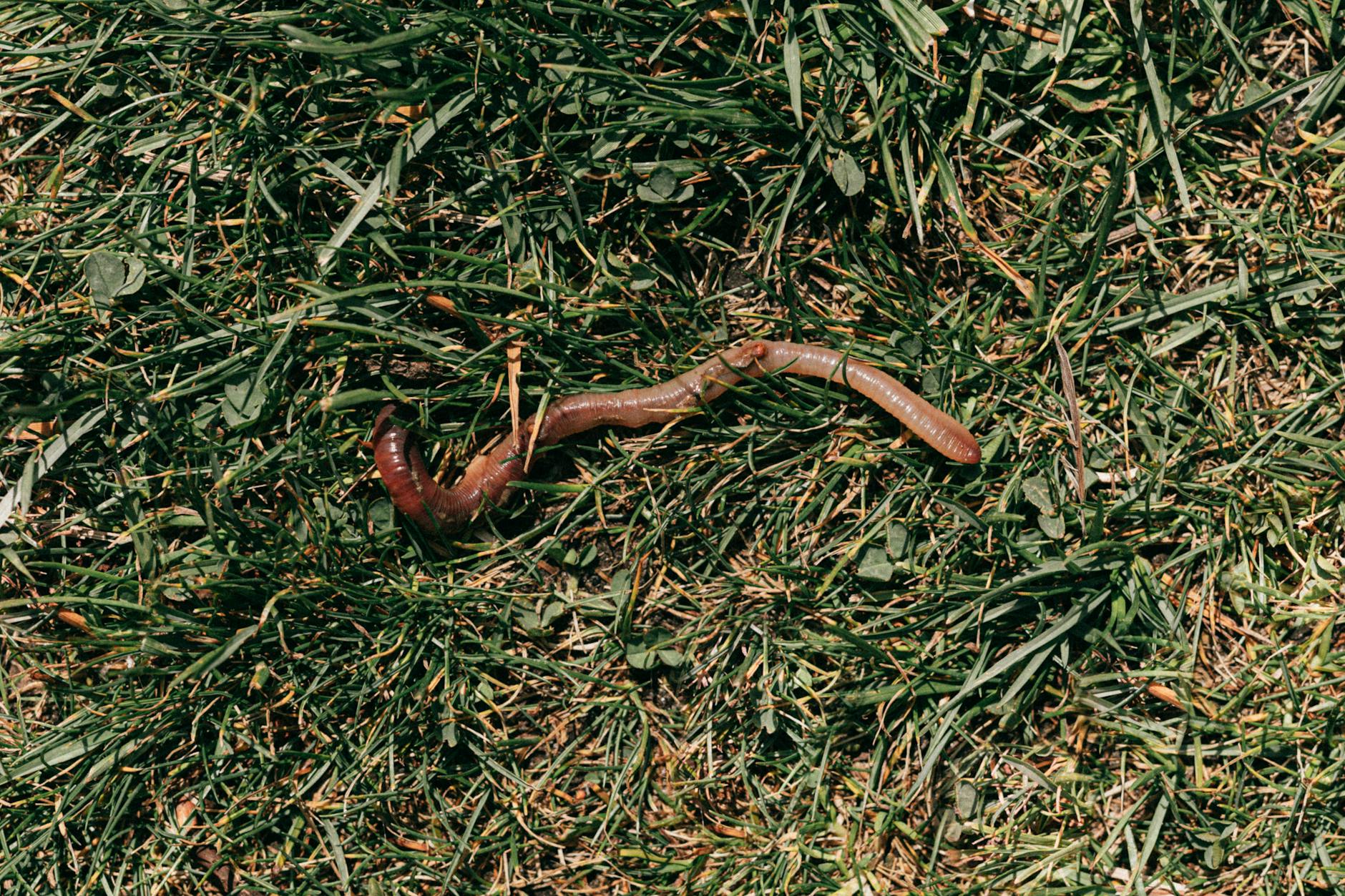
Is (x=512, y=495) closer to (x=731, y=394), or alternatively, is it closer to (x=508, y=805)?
(x=731, y=394)

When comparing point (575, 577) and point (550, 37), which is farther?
point (575, 577)

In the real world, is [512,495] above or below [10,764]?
above

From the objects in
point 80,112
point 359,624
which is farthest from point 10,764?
point 80,112

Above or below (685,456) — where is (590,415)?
above
